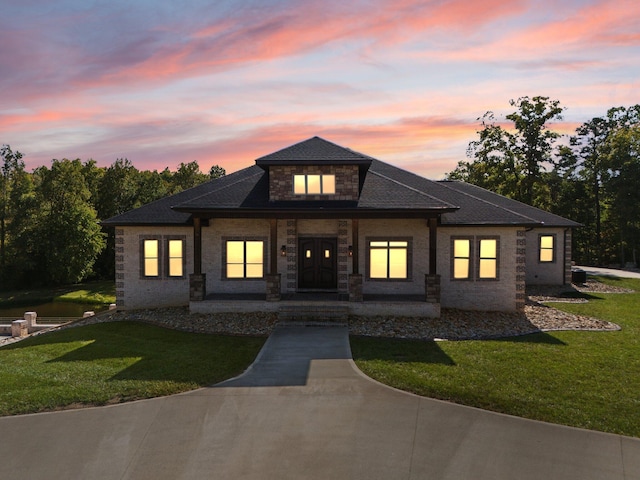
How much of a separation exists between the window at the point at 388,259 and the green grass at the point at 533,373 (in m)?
5.36

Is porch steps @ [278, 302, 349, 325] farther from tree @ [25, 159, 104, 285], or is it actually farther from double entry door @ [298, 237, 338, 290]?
tree @ [25, 159, 104, 285]

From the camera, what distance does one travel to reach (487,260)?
18.9 m

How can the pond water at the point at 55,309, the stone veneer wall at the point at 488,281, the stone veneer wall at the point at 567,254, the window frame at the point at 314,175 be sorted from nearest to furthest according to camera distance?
the window frame at the point at 314,175
the stone veneer wall at the point at 488,281
the stone veneer wall at the point at 567,254
the pond water at the point at 55,309

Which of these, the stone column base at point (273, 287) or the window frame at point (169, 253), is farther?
the window frame at point (169, 253)

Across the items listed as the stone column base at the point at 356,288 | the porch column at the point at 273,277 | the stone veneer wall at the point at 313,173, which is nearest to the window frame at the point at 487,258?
the stone column base at the point at 356,288

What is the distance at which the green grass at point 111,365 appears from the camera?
945cm

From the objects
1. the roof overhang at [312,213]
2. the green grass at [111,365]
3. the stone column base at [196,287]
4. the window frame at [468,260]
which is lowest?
the green grass at [111,365]

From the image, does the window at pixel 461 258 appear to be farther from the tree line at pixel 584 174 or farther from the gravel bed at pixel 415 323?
the tree line at pixel 584 174

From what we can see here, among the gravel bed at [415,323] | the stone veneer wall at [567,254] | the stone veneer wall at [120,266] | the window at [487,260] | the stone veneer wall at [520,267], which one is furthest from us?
the stone veneer wall at [567,254]

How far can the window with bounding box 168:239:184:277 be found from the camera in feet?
64.0

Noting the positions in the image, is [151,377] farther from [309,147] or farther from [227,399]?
[309,147]

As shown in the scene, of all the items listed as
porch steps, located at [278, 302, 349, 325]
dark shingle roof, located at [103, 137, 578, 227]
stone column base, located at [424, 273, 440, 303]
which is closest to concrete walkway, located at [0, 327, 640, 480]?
porch steps, located at [278, 302, 349, 325]

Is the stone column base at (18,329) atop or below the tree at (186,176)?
below

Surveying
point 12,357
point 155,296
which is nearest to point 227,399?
point 12,357
